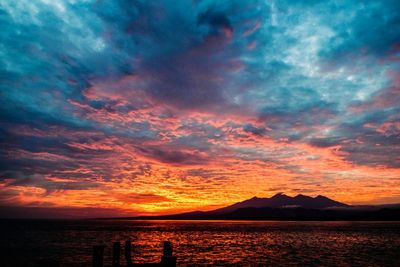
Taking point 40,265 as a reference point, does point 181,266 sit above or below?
below

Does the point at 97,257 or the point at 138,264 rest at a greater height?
the point at 97,257

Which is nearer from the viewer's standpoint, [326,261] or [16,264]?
[16,264]

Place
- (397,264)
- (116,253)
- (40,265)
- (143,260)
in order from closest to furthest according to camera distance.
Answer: (40,265), (116,253), (397,264), (143,260)

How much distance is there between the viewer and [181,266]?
3462 cm

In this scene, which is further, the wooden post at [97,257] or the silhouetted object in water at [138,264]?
the wooden post at [97,257]

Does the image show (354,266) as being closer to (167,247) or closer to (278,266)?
(278,266)

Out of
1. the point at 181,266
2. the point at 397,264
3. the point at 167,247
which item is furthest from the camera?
the point at 397,264

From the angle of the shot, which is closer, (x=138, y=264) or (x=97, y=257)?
(x=97, y=257)

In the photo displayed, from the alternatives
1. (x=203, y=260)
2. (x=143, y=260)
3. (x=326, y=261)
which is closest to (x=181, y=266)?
(x=203, y=260)

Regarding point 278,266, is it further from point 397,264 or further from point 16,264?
point 16,264

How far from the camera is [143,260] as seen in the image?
4047 cm

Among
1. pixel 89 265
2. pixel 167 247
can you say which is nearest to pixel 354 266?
pixel 167 247

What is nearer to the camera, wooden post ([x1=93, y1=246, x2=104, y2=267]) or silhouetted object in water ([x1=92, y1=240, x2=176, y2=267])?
silhouetted object in water ([x1=92, y1=240, x2=176, y2=267])

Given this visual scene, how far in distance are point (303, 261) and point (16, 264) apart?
104 feet
